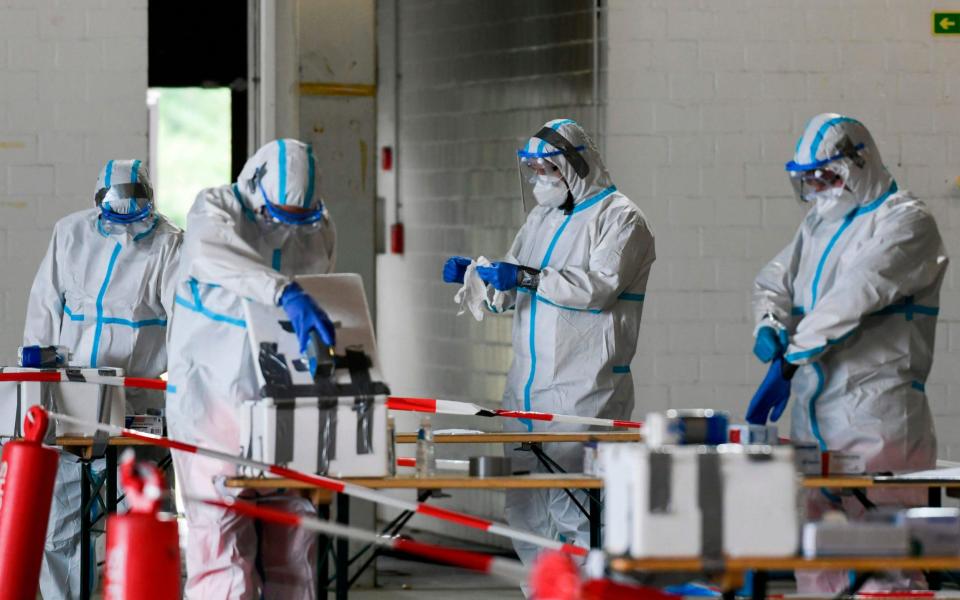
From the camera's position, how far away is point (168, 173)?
14.4 m

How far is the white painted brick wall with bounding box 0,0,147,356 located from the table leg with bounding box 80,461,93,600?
4.20 feet

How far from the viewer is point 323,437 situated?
3.87 m

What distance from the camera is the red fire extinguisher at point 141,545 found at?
329cm

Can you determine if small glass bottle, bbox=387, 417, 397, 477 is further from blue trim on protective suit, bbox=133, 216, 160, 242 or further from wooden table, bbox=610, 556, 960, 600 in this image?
blue trim on protective suit, bbox=133, 216, 160, 242

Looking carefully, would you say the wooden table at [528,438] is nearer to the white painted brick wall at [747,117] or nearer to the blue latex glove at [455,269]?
the blue latex glove at [455,269]

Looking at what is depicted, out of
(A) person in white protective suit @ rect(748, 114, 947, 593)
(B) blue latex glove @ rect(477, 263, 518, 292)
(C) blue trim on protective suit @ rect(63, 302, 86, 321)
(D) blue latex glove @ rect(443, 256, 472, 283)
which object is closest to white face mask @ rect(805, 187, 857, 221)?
(A) person in white protective suit @ rect(748, 114, 947, 593)

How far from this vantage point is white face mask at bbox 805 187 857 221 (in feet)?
14.1

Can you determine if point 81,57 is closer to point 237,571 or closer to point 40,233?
point 40,233

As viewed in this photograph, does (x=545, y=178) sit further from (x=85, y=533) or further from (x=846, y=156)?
(x=85, y=533)

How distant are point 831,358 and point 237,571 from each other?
1.68 metres

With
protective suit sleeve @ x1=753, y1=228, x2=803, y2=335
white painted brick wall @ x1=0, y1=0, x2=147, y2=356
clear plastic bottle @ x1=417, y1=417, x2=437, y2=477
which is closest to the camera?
clear plastic bottle @ x1=417, y1=417, x2=437, y2=477

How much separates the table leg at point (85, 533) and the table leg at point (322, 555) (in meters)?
1.27

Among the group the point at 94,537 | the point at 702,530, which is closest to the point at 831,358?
the point at 702,530

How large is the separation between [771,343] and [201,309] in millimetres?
1525
